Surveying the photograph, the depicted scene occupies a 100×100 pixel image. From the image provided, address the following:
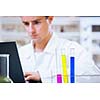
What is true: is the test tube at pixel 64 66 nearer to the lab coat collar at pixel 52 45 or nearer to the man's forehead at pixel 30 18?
the lab coat collar at pixel 52 45

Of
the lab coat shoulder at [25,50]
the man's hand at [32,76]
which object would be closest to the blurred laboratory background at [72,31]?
the lab coat shoulder at [25,50]

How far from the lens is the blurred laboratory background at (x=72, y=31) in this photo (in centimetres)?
125

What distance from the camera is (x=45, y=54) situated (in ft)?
4.21

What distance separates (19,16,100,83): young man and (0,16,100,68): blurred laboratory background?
3 centimetres

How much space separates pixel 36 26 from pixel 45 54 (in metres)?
0.17

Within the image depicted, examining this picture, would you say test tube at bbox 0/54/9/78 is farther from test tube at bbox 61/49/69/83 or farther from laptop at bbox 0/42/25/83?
test tube at bbox 61/49/69/83

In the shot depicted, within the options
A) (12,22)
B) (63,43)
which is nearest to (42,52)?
(63,43)

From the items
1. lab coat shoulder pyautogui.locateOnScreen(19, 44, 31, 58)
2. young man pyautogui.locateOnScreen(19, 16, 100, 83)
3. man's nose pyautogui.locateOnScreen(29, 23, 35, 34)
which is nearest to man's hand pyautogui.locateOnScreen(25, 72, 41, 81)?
young man pyautogui.locateOnScreen(19, 16, 100, 83)

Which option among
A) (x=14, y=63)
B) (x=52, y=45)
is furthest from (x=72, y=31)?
(x=14, y=63)

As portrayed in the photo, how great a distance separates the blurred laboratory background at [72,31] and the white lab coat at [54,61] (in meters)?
0.03
